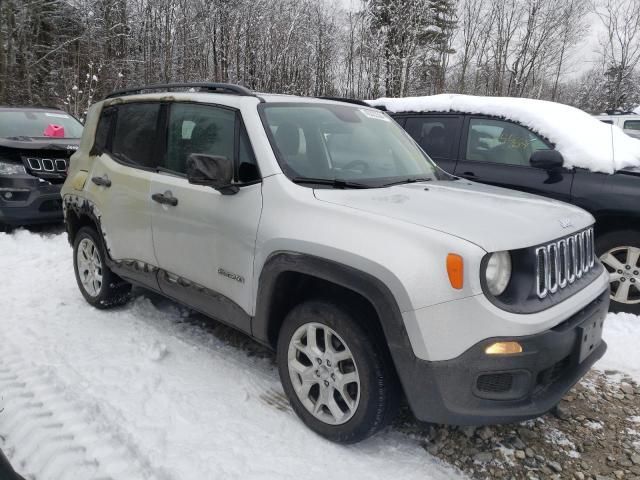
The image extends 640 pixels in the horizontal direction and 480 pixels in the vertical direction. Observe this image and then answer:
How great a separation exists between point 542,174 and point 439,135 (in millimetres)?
1239

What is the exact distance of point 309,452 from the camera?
2.47 m

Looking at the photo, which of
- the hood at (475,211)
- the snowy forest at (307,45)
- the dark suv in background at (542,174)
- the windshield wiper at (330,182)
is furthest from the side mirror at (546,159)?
the snowy forest at (307,45)

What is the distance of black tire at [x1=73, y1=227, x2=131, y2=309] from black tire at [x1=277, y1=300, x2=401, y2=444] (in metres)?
2.40

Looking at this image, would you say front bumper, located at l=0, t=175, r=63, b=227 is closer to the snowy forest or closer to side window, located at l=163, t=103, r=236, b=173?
side window, located at l=163, t=103, r=236, b=173

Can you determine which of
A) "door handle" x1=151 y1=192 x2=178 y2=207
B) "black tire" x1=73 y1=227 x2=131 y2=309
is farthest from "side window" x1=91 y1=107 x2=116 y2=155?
"door handle" x1=151 y1=192 x2=178 y2=207

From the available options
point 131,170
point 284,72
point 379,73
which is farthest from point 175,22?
point 131,170

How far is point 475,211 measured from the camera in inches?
92.5

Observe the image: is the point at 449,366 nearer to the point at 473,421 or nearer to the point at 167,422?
the point at 473,421

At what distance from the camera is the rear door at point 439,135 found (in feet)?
17.1

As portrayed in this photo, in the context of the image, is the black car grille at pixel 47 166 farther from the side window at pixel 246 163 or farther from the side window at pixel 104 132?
the side window at pixel 246 163

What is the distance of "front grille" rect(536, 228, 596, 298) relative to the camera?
2.17m

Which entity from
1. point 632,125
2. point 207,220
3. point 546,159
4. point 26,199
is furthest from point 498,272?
point 632,125

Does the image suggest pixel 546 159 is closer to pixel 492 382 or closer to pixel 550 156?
pixel 550 156

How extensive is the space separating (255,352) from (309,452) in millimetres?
1225
